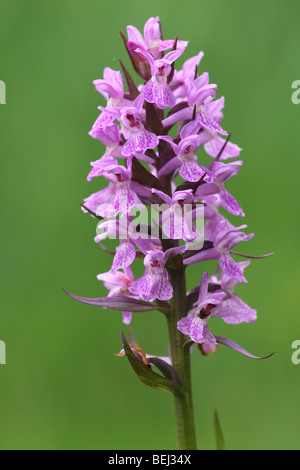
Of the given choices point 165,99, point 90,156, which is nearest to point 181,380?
point 165,99

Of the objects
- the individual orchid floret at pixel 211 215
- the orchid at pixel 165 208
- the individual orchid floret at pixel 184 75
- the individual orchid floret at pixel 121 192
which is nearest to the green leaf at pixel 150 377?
the orchid at pixel 165 208

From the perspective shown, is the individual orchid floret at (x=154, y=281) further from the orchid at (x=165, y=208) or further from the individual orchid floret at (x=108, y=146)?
the individual orchid floret at (x=108, y=146)

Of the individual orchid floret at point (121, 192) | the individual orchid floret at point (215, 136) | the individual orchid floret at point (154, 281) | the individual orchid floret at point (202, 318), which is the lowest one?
Answer: the individual orchid floret at point (202, 318)

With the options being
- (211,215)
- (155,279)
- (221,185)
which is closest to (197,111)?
(221,185)

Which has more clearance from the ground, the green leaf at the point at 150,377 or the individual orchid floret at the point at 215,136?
the individual orchid floret at the point at 215,136

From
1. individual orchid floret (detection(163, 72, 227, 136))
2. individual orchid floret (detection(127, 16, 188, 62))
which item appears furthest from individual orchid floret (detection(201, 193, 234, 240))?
individual orchid floret (detection(127, 16, 188, 62))

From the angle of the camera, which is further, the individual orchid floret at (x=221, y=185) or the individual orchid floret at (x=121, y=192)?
the individual orchid floret at (x=221, y=185)

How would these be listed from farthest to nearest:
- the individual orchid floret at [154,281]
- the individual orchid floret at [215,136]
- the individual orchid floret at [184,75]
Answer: the individual orchid floret at [184,75] < the individual orchid floret at [215,136] < the individual orchid floret at [154,281]
